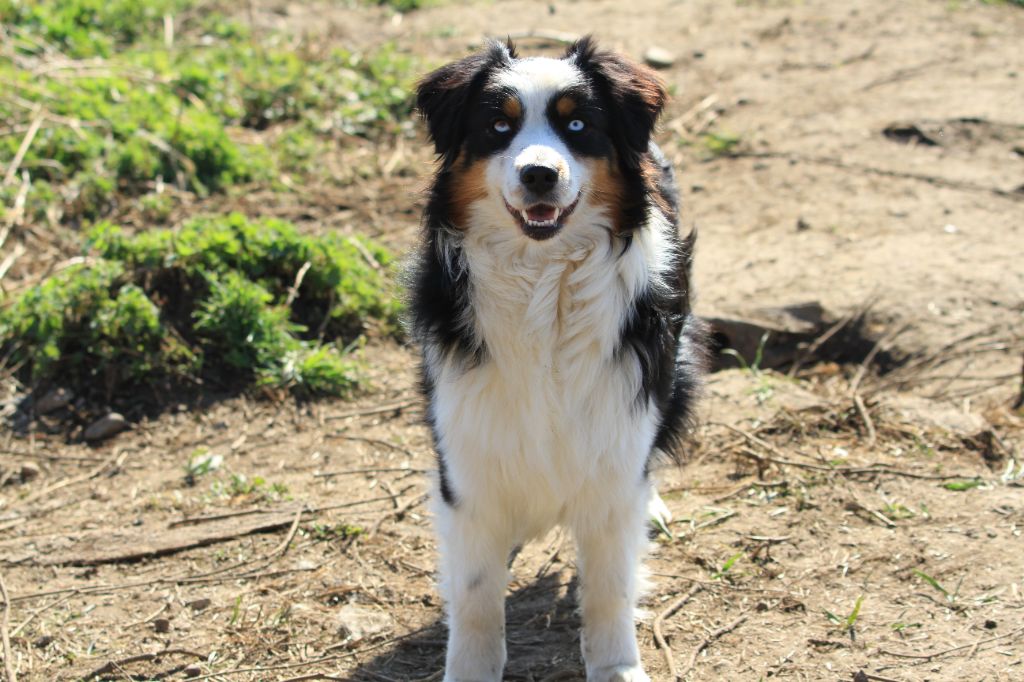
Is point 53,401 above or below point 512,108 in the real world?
below

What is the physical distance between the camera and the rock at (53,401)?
5414mm

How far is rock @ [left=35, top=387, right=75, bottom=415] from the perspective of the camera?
17.8ft

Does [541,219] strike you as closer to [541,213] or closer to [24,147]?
[541,213]

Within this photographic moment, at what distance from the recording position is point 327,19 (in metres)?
9.99

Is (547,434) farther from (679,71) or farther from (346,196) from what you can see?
(679,71)

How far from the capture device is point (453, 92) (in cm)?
348

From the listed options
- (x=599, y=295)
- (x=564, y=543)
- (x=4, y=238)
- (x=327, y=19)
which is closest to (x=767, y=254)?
(x=564, y=543)

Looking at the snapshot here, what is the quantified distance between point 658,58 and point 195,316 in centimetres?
479

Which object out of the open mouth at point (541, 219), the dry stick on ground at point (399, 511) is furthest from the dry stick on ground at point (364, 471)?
the open mouth at point (541, 219)

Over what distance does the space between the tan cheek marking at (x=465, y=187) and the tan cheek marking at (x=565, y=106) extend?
279mm

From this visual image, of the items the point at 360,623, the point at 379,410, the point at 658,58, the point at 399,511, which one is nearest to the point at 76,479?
the point at 379,410

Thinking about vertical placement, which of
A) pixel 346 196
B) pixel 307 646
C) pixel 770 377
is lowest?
pixel 307 646

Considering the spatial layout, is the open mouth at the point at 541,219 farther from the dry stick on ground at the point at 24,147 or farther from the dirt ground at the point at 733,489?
the dry stick on ground at the point at 24,147

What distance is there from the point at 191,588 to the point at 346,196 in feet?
11.8
